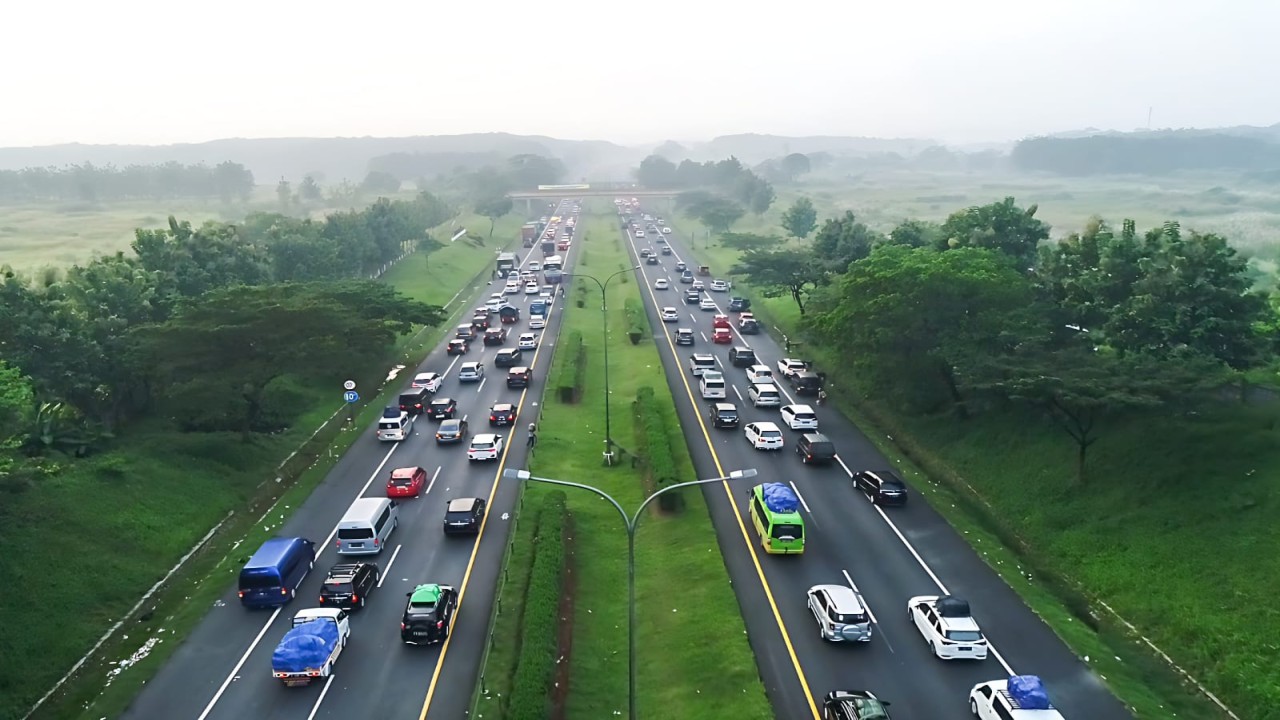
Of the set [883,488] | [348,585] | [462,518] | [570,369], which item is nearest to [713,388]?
[570,369]

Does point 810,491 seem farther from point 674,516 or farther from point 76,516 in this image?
point 76,516

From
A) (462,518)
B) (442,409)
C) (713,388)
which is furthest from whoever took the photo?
(713,388)

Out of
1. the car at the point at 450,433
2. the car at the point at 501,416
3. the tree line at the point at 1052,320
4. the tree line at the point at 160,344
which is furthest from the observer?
the car at the point at 501,416

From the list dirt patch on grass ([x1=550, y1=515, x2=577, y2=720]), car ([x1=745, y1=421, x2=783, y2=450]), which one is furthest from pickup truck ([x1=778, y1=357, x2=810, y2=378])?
dirt patch on grass ([x1=550, y1=515, x2=577, y2=720])

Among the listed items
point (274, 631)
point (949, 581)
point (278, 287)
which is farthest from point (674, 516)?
point (278, 287)

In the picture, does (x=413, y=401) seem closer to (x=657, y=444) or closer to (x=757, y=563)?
(x=657, y=444)

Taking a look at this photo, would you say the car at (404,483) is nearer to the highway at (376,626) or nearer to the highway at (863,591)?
the highway at (376,626)

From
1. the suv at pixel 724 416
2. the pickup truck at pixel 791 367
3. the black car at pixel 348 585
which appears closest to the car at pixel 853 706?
the black car at pixel 348 585
